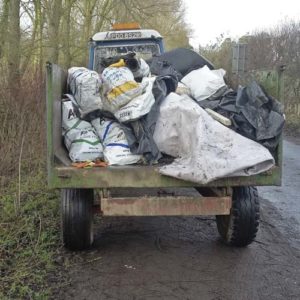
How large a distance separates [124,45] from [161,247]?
3.68 metres

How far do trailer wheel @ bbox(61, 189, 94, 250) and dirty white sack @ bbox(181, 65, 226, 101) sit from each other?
1.39 meters

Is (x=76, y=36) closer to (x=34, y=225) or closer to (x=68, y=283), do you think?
(x=34, y=225)

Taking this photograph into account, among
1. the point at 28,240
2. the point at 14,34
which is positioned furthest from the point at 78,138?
the point at 14,34

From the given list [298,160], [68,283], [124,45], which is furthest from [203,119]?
[298,160]

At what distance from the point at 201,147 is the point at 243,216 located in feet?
3.36

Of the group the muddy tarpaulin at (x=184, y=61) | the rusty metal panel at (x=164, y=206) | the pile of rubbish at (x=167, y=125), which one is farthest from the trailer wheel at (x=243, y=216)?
the muddy tarpaulin at (x=184, y=61)

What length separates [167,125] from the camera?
411 centimetres

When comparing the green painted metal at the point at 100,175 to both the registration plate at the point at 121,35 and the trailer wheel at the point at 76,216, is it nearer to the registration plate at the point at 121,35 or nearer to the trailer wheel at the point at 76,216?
the trailer wheel at the point at 76,216

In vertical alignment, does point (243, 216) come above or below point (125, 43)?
below

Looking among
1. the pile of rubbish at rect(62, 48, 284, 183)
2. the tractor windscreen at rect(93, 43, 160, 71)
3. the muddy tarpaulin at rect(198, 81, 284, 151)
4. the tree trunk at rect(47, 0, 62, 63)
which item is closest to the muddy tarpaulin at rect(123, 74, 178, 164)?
the pile of rubbish at rect(62, 48, 284, 183)

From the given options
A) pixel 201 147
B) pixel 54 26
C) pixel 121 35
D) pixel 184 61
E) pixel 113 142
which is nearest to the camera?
pixel 201 147

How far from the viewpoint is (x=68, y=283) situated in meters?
3.81

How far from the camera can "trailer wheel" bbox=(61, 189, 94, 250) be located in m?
4.31

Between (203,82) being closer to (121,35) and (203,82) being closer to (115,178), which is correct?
(115,178)
